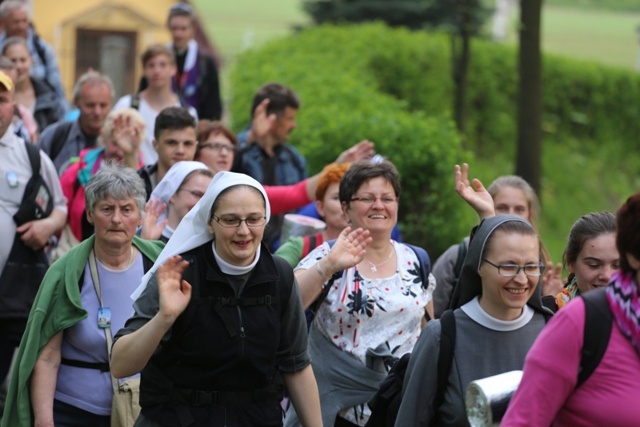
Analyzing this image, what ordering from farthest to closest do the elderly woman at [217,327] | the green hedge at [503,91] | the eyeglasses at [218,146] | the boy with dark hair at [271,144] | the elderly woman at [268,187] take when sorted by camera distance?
the green hedge at [503,91], the boy with dark hair at [271,144], the eyeglasses at [218,146], the elderly woman at [268,187], the elderly woman at [217,327]

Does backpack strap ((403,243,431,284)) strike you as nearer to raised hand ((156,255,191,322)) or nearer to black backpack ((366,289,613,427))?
black backpack ((366,289,613,427))

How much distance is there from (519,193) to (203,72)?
4946 mm

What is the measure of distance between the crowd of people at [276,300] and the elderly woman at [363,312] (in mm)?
10

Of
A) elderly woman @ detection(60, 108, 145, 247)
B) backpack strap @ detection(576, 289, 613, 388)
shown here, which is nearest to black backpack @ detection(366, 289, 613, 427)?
backpack strap @ detection(576, 289, 613, 388)

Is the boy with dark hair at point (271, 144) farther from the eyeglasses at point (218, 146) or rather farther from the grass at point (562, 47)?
the grass at point (562, 47)

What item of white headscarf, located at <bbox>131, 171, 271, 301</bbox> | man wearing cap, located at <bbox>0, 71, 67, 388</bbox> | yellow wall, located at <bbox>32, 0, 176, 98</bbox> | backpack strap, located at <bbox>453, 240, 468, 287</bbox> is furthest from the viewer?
yellow wall, located at <bbox>32, 0, 176, 98</bbox>

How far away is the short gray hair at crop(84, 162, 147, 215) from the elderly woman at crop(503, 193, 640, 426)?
2.72m

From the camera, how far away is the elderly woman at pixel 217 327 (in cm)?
527

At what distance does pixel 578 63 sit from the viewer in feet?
82.5

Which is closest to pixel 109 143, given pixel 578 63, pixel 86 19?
pixel 578 63

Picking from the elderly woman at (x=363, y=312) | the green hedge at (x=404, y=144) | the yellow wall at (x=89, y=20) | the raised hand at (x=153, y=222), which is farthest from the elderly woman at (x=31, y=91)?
the yellow wall at (x=89, y=20)

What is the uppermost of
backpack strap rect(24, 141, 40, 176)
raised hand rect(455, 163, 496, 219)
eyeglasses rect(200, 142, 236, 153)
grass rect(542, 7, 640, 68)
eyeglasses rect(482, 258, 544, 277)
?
eyeglasses rect(482, 258, 544, 277)

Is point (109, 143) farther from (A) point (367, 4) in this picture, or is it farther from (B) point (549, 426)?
(A) point (367, 4)

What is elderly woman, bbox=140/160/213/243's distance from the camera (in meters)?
7.21
